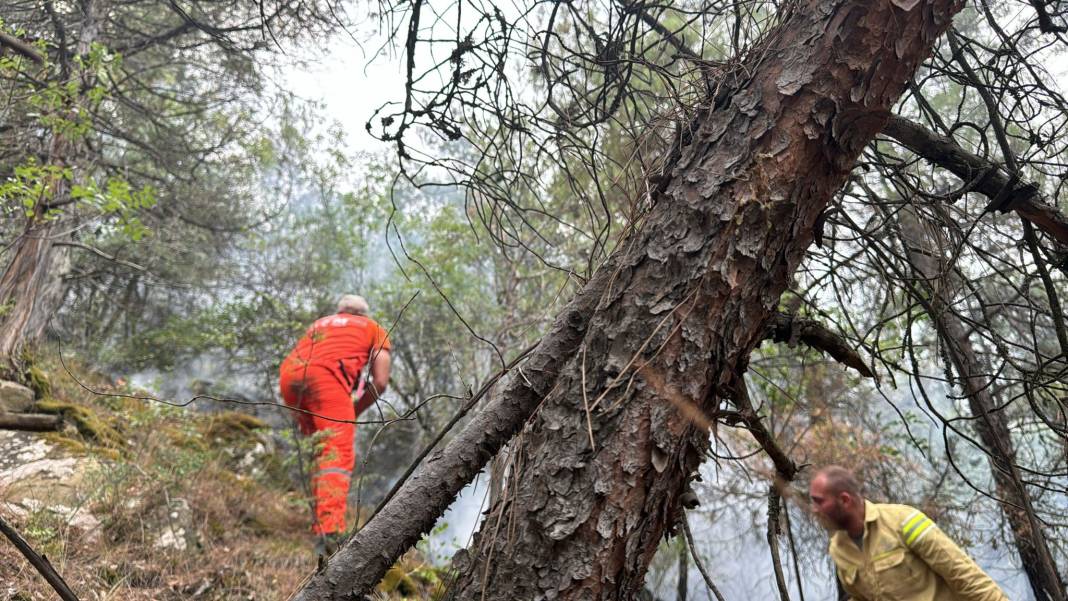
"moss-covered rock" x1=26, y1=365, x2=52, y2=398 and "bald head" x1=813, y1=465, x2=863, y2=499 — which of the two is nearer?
"bald head" x1=813, y1=465, x2=863, y2=499

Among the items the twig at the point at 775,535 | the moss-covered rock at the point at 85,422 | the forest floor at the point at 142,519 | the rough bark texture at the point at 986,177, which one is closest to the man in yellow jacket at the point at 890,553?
the twig at the point at 775,535

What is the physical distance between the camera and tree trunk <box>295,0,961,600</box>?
39.5 inches

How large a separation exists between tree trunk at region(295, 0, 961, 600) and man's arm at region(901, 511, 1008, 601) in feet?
7.91

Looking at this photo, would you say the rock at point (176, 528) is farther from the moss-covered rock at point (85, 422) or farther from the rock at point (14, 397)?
the rock at point (14, 397)

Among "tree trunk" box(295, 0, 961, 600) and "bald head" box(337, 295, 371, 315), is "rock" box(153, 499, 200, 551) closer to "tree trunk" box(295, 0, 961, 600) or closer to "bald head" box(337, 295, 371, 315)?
"bald head" box(337, 295, 371, 315)

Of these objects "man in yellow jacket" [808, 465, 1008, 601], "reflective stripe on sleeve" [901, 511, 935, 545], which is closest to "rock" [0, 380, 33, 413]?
"man in yellow jacket" [808, 465, 1008, 601]

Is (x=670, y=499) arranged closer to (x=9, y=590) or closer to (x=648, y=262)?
(x=648, y=262)

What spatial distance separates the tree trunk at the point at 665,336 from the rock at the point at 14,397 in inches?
184

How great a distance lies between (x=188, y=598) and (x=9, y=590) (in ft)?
2.34

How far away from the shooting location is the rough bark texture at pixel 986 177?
156cm

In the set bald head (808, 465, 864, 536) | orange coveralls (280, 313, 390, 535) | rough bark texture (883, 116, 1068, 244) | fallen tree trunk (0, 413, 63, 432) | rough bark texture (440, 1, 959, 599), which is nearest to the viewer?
rough bark texture (440, 1, 959, 599)

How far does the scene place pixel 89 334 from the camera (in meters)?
9.55

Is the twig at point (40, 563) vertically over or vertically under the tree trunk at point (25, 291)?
under

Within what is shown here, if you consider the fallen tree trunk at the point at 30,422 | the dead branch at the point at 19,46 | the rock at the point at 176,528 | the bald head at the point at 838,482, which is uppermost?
the dead branch at the point at 19,46
